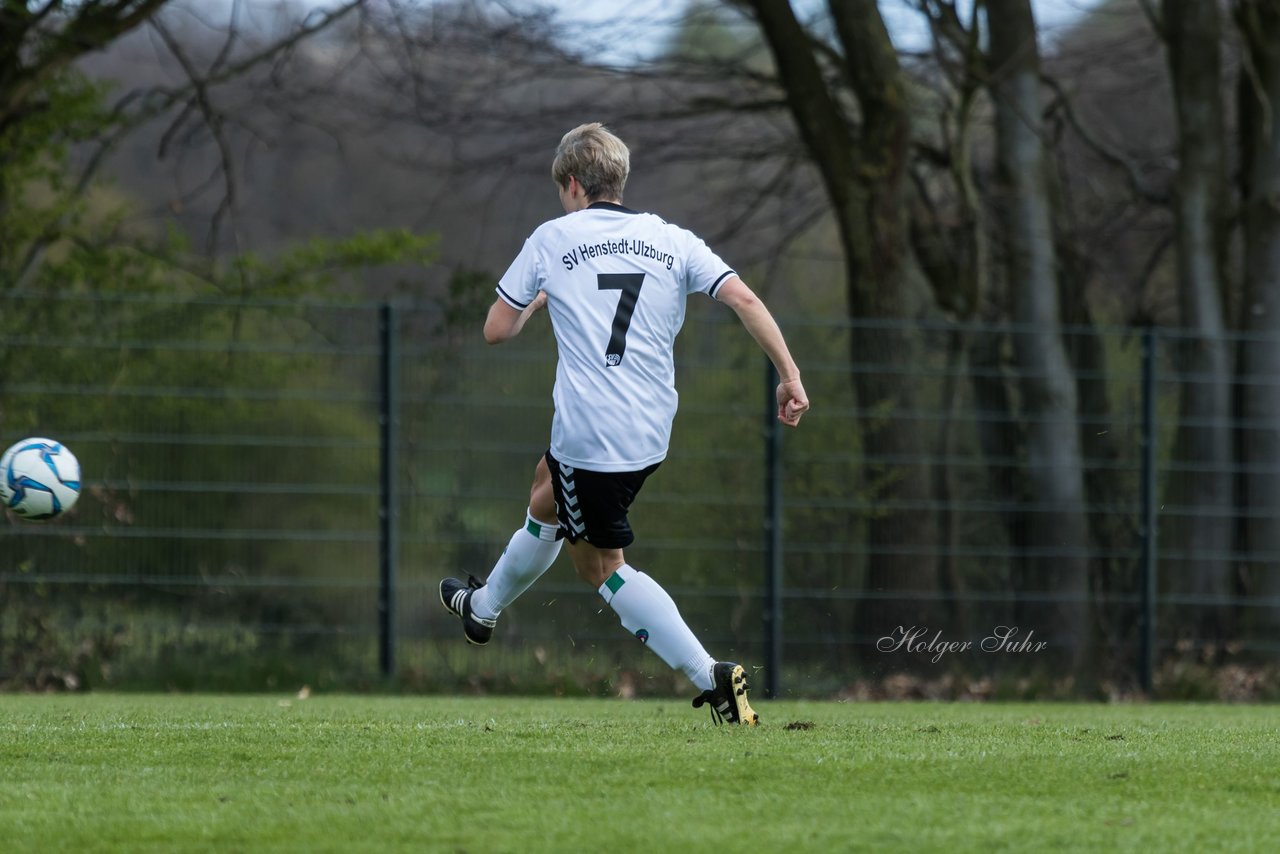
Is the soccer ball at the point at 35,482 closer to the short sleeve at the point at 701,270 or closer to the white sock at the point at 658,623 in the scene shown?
the white sock at the point at 658,623

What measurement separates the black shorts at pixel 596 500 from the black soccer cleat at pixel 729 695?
0.55 metres

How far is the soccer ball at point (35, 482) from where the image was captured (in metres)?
6.56

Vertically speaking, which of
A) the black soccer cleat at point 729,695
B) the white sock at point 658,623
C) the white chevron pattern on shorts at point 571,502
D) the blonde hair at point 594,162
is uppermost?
the blonde hair at point 594,162

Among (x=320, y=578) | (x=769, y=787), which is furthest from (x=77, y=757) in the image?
(x=320, y=578)

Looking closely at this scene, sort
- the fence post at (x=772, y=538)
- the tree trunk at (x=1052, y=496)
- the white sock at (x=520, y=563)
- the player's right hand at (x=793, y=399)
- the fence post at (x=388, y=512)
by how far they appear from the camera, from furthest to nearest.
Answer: the tree trunk at (x=1052, y=496) < the fence post at (x=772, y=538) < the fence post at (x=388, y=512) < the white sock at (x=520, y=563) < the player's right hand at (x=793, y=399)

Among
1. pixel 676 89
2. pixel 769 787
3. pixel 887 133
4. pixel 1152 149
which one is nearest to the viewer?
pixel 769 787

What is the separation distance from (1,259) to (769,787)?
924cm

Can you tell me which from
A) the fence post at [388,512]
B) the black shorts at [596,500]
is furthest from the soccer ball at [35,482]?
the fence post at [388,512]

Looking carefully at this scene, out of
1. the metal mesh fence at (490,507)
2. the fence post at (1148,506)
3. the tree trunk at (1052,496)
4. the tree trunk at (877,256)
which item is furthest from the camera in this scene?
the tree trunk at (1052,496)

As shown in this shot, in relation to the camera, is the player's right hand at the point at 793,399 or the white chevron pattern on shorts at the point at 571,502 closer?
the player's right hand at the point at 793,399

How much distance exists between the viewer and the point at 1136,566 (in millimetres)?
11641

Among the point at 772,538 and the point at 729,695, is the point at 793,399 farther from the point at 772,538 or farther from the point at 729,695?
the point at 772,538

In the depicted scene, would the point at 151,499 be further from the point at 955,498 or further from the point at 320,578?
the point at 955,498

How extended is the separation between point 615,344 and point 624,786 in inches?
69.2
